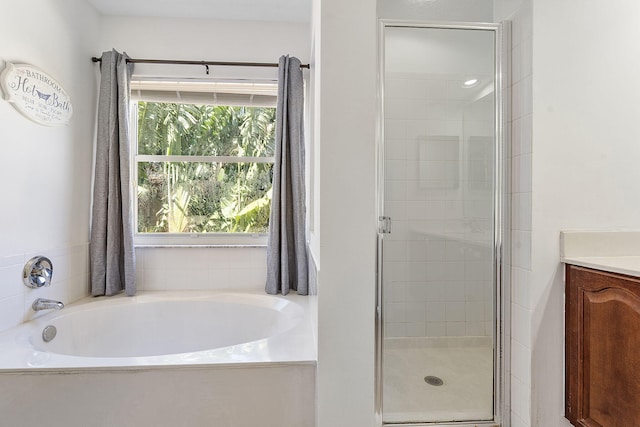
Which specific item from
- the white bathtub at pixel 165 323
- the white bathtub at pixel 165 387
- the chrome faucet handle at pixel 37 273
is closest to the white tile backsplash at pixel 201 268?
the white bathtub at pixel 165 323

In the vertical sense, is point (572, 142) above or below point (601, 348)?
above

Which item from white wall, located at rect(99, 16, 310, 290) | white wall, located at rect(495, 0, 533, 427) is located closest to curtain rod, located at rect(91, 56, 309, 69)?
white wall, located at rect(99, 16, 310, 290)

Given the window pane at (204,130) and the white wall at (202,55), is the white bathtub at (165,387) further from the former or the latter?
the window pane at (204,130)

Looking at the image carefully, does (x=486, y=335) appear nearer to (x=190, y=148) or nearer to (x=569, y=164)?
(x=569, y=164)

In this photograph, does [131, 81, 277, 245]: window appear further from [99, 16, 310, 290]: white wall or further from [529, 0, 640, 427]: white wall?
[529, 0, 640, 427]: white wall

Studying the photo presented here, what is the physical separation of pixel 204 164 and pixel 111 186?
24.6 inches

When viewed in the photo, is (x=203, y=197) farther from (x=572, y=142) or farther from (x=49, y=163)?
(x=572, y=142)

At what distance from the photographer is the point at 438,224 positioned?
5.83 ft

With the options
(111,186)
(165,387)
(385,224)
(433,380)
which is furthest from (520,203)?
(111,186)

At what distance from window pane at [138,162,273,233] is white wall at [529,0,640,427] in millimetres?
1780

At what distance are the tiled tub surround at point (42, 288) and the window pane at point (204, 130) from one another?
86 centimetres

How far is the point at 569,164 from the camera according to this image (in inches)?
55.9

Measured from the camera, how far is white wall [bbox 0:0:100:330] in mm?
1734

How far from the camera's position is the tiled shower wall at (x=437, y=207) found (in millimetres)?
1669
